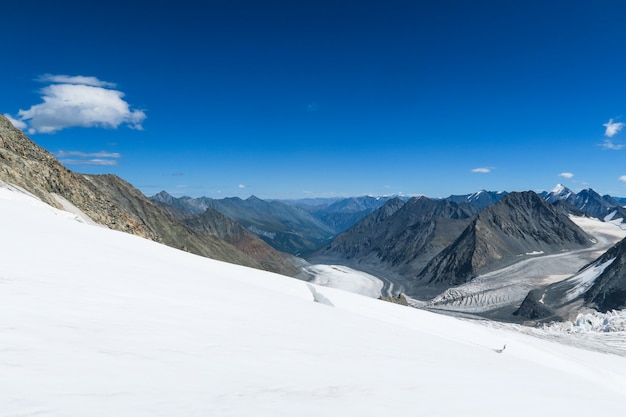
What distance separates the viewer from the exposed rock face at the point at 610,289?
5788 cm

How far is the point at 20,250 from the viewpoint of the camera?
858 centimetres

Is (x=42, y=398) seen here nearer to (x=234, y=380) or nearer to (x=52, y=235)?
(x=234, y=380)

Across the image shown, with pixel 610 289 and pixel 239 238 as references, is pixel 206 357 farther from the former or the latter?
pixel 239 238

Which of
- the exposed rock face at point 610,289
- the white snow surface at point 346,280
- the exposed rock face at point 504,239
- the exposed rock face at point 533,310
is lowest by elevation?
the white snow surface at point 346,280

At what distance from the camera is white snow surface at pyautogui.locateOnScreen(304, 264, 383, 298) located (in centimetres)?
14069

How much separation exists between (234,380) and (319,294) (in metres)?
8.72

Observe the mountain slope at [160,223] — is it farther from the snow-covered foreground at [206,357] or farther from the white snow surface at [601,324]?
the snow-covered foreground at [206,357]

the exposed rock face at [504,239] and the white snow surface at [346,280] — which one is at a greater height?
the exposed rock face at [504,239]

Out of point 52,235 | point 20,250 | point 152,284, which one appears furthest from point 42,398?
point 52,235

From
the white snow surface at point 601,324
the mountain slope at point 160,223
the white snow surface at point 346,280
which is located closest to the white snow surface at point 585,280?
the white snow surface at point 601,324

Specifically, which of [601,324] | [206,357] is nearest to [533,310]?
[601,324]

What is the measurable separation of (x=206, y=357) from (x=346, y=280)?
154159 mm

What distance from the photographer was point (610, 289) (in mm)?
61344

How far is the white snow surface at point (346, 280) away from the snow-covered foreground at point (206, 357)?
126765mm
